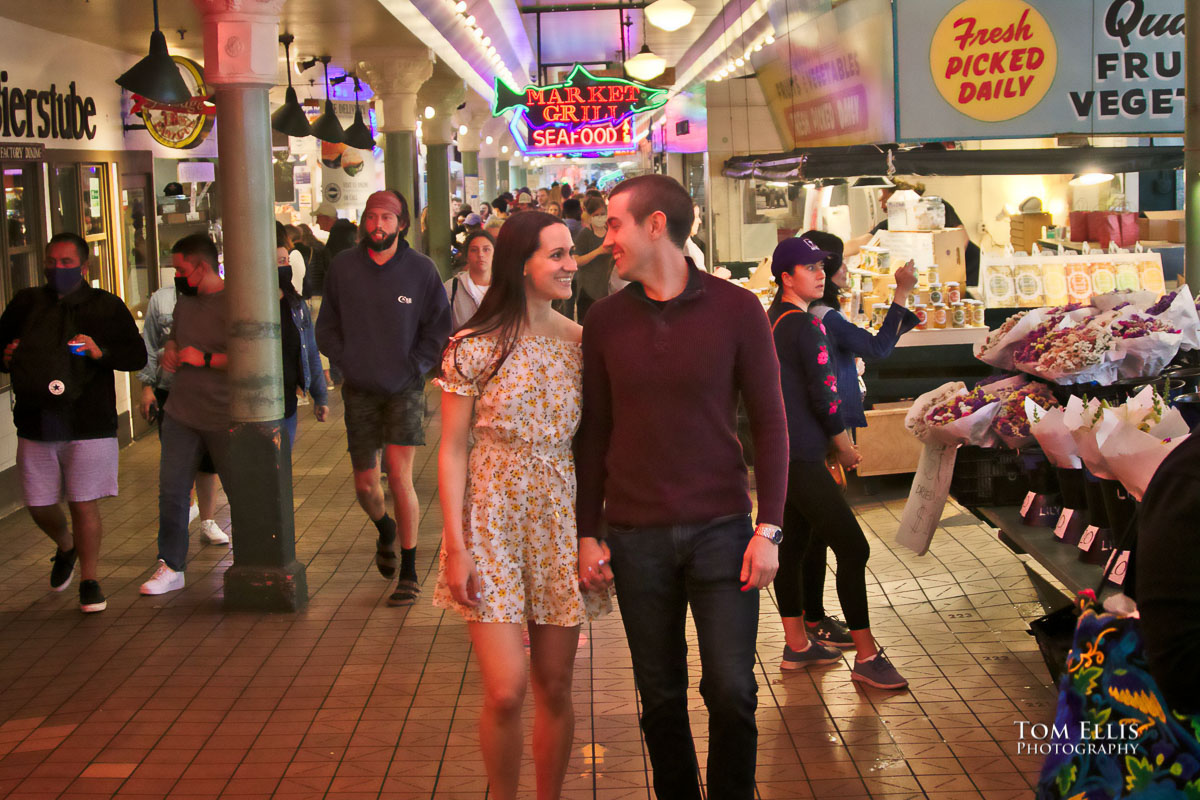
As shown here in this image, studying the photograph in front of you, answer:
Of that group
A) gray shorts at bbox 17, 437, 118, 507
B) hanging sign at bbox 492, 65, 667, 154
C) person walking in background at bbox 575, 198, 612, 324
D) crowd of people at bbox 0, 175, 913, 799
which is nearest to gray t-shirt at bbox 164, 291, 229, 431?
gray shorts at bbox 17, 437, 118, 507

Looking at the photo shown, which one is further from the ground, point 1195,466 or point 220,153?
point 220,153

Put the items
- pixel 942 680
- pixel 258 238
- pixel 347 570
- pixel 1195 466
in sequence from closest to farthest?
pixel 1195 466 < pixel 942 680 < pixel 258 238 < pixel 347 570

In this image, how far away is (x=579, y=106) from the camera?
1809 cm

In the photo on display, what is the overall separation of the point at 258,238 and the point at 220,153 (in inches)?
18.5

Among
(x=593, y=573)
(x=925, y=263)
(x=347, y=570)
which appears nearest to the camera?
(x=593, y=573)

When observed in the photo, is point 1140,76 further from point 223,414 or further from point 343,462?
point 343,462

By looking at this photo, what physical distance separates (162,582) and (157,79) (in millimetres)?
3022

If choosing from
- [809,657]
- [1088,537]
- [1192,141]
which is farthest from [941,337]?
[1088,537]

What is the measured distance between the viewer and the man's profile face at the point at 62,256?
21.0ft

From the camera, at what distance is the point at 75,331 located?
6473 mm

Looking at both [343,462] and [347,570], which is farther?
[343,462]

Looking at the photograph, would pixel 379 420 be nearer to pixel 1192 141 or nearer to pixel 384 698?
pixel 384 698

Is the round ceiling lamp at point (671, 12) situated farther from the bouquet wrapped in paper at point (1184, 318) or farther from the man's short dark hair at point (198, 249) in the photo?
the bouquet wrapped in paper at point (1184, 318)

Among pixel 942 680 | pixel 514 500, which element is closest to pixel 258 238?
pixel 514 500
